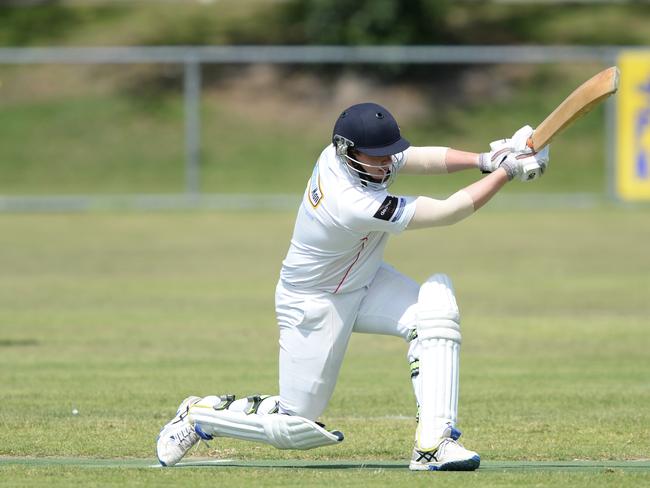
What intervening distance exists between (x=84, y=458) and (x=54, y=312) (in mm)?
6458

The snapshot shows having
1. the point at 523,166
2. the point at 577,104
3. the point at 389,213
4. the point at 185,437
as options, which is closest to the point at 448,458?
the point at 389,213

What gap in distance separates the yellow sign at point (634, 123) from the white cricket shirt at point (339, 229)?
16.9m

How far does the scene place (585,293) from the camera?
46.6ft

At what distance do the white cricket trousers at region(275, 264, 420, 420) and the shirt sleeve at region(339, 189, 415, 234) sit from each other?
0.40m

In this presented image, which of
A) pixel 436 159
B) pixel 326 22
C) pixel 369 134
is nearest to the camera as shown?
pixel 369 134

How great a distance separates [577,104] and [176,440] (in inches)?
99.0

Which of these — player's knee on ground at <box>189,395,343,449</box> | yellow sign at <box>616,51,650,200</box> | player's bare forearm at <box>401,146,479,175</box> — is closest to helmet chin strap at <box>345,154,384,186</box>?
player's bare forearm at <box>401,146,479,175</box>

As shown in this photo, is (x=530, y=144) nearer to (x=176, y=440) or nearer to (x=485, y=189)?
(x=485, y=189)

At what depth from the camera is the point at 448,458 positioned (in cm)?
597

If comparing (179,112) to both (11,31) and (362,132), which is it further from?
(362,132)

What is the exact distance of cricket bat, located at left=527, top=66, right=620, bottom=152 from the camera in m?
6.21

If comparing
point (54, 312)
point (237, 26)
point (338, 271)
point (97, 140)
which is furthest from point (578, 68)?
point (338, 271)

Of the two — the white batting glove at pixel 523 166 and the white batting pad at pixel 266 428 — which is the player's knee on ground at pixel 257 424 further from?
the white batting glove at pixel 523 166

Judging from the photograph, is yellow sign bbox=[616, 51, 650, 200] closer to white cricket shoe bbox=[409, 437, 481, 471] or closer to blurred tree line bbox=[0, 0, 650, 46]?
blurred tree line bbox=[0, 0, 650, 46]
